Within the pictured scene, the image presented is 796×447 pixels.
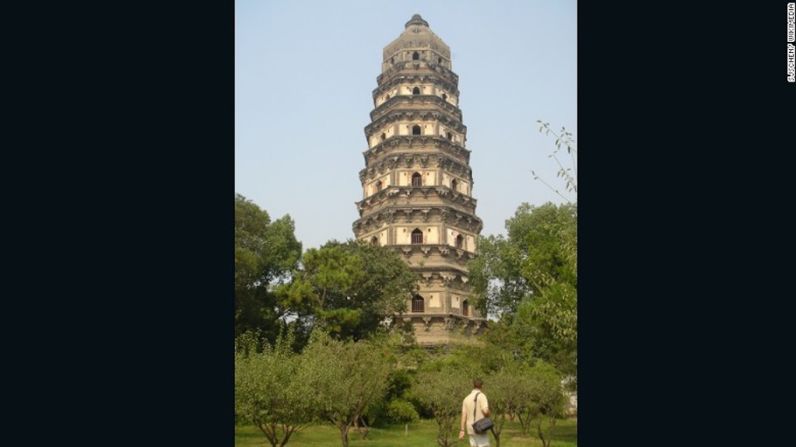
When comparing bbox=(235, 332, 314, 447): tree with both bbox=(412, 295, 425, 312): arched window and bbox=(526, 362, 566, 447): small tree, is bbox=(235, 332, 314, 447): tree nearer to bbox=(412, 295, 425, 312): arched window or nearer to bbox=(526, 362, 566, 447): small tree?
bbox=(526, 362, 566, 447): small tree

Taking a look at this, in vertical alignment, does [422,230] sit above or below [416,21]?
below

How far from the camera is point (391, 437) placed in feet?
69.3

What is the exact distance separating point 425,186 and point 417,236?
2291 mm

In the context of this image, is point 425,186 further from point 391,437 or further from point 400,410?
point 391,437

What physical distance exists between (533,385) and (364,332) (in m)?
10.5

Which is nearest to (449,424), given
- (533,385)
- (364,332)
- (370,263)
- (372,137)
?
(533,385)

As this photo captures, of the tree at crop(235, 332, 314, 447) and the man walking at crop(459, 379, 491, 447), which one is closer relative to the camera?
the man walking at crop(459, 379, 491, 447)

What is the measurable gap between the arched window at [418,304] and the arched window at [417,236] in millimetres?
2564

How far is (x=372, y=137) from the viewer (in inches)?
1406

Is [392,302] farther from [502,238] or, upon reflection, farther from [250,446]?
[250,446]

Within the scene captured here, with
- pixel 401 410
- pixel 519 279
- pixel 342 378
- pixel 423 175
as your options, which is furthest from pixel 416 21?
pixel 342 378

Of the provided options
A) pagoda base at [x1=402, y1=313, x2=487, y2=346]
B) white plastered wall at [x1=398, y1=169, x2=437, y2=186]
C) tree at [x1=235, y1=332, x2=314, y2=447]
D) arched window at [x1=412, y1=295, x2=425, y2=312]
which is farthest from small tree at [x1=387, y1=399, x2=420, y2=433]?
white plastered wall at [x1=398, y1=169, x2=437, y2=186]

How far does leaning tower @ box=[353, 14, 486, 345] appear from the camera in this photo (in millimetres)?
31484

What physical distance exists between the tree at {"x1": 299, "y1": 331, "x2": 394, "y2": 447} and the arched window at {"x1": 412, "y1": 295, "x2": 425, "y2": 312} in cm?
1381
